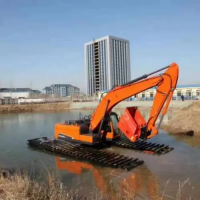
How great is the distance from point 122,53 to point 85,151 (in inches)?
3979

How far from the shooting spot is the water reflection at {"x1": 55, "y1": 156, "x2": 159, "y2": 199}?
6.53 m

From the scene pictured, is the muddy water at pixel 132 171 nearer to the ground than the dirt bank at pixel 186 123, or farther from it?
nearer to the ground

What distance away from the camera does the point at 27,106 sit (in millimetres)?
50719

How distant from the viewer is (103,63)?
101812mm

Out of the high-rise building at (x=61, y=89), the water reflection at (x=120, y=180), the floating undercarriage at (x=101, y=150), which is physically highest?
the high-rise building at (x=61, y=89)

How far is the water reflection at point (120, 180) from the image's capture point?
6527mm

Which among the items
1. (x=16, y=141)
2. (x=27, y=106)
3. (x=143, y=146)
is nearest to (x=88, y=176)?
(x=143, y=146)

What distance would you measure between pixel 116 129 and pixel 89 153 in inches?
86.3

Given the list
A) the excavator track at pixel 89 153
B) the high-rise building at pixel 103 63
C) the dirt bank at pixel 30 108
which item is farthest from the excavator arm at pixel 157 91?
the high-rise building at pixel 103 63

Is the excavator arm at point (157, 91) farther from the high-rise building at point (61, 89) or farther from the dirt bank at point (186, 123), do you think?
the high-rise building at point (61, 89)

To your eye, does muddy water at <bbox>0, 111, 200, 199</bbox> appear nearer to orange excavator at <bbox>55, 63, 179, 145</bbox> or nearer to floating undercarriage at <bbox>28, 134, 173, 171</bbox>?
floating undercarriage at <bbox>28, 134, 173, 171</bbox>

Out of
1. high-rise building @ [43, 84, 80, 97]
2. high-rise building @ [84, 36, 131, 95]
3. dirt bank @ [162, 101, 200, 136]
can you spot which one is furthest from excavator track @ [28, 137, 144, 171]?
high-rise building @ [43, 84, 80, 97]

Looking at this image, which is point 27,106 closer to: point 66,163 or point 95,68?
point 66,163

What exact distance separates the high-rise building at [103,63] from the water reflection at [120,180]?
9107cm
